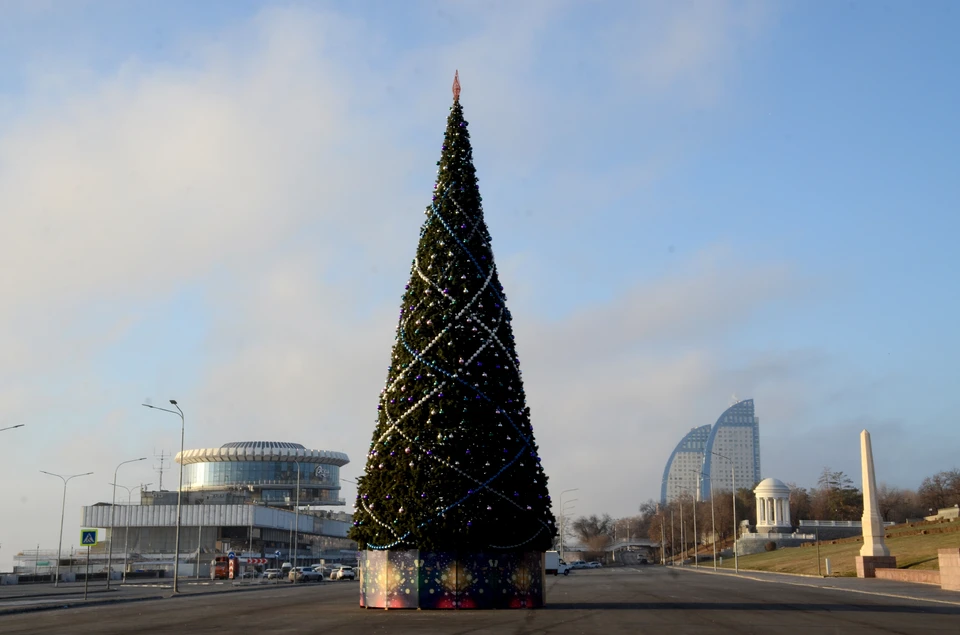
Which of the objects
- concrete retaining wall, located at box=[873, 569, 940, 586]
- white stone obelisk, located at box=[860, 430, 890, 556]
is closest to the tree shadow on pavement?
concrete retaining wall, located at box=[873, 569, 940, 586]

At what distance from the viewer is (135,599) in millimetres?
38250

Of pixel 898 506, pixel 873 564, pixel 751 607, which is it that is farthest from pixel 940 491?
pixel 751 607

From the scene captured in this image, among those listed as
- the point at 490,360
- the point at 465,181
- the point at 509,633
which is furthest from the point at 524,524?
the point at 465,181

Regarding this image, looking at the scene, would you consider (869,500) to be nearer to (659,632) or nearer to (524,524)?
(524,524)

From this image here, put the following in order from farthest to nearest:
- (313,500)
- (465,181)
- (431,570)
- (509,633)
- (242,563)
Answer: (313,500), (242,563), (465,181), (431,570), (509,633)

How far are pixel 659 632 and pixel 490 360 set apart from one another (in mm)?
9751

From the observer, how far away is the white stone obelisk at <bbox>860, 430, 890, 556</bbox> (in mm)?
51125

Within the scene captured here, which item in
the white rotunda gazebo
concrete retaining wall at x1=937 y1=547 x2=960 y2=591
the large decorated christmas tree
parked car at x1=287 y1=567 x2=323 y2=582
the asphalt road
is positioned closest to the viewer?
the asphalt road

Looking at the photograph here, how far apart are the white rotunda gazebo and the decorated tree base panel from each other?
102 m

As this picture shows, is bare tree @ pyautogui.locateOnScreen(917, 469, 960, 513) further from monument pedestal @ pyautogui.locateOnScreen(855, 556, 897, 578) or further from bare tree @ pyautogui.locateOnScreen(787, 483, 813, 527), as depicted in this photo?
monument pedestal @ pyautogui.locateOnScreen(855, 556, 897, 578)

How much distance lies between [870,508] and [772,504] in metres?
74.7

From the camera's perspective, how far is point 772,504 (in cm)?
12281

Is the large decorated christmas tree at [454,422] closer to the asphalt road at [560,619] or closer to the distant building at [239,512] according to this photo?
the asphalt road at [560,619]

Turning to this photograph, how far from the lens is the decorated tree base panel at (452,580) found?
2442 centimetres
